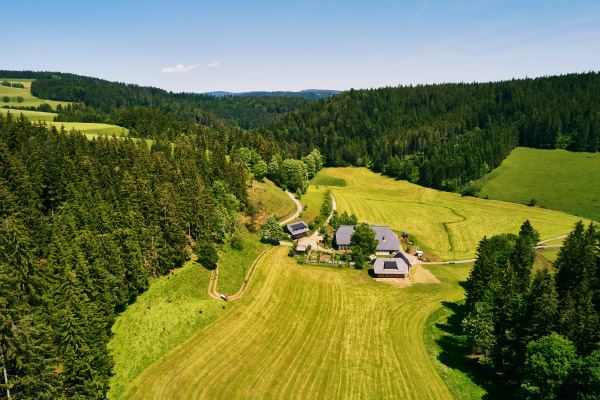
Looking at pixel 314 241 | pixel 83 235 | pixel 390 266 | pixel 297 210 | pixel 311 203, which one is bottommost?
pixel 314 241

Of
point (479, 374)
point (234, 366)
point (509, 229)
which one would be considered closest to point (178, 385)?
point (234, 366)

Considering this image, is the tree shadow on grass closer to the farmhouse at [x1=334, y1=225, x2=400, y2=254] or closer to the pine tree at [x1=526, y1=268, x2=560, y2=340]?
the pine tree at [x1=526, y1=268, x2=560, y2=340]

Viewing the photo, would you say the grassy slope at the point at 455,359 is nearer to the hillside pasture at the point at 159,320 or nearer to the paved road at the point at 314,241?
the paved road at the point at 314,241

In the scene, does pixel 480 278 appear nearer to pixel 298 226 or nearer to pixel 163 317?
pixel 298 226

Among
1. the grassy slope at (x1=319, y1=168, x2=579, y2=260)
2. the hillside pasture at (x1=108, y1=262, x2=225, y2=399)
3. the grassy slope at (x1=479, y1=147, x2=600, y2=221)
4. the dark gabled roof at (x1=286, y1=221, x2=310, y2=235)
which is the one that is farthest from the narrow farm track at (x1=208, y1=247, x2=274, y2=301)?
the grassy slope at (x1=479, y1=147, x2=600, y2=221)

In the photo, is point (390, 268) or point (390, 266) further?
point (390, 266)

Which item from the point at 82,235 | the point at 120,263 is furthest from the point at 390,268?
the point at 82,235

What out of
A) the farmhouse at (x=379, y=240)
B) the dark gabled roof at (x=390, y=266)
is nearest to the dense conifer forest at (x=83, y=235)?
the farmhouse at (x=379, y=240)
